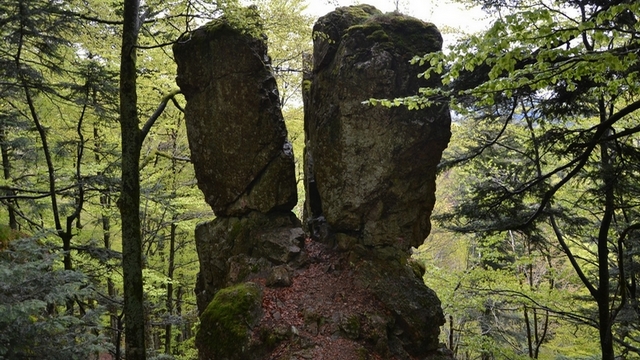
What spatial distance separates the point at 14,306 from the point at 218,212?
669 centimetres

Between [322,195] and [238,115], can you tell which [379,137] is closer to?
[322,195]

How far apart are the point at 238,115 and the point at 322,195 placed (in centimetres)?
304

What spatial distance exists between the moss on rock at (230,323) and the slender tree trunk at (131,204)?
210 centimetres

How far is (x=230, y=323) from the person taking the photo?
24.1 feet

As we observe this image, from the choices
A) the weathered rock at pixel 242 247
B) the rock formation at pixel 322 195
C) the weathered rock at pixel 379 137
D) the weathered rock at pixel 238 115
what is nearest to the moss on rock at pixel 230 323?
the rock formation at pixel 322 195

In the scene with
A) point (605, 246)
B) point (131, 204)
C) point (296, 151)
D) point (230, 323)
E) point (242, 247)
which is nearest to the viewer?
point (131, 204)

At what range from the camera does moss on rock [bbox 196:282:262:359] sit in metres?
7.13

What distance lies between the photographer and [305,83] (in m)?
11.1

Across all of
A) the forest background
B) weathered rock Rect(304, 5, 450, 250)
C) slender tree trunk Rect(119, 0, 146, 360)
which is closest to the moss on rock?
the forest background

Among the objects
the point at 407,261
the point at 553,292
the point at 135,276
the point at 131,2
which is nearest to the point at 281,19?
the point at 131,2

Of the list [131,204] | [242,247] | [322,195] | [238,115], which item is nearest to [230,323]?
[242,247]

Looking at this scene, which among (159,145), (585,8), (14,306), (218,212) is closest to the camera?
(14,306)

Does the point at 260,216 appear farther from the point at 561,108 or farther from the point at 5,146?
the point at 5,146

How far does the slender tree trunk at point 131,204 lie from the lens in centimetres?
538
